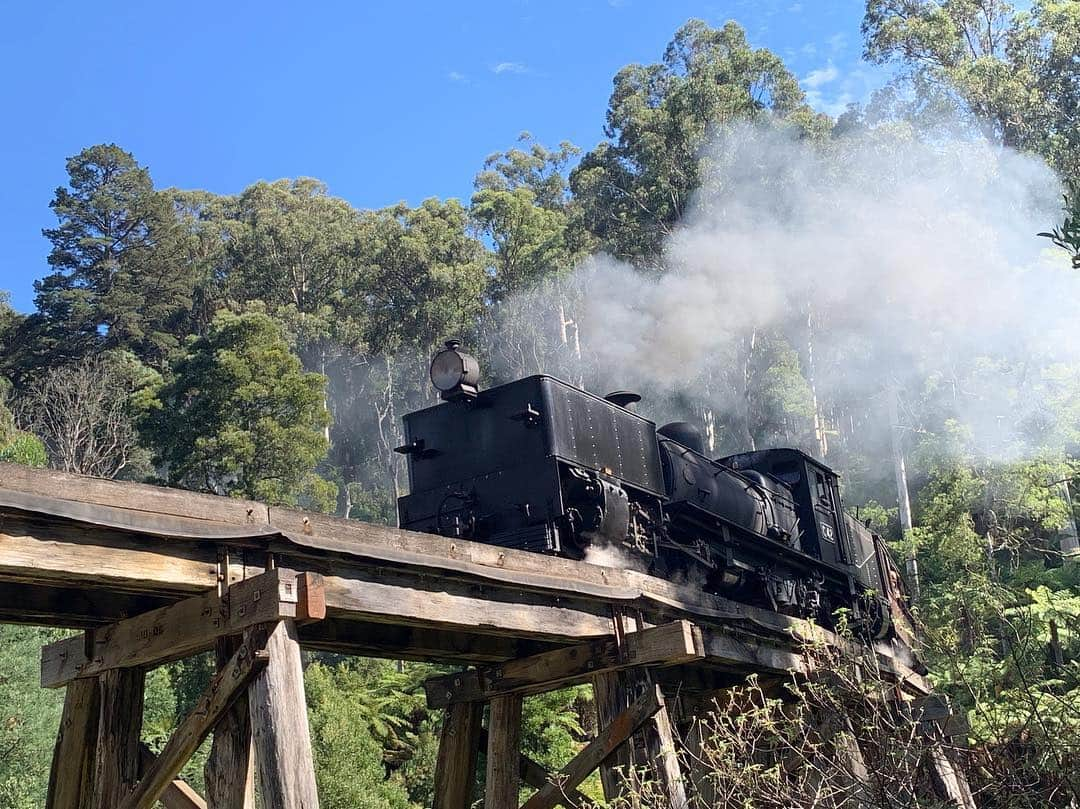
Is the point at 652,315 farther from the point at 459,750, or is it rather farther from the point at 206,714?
the point at 206,714

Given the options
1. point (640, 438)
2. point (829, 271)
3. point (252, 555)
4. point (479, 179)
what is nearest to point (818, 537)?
point (640, 438)

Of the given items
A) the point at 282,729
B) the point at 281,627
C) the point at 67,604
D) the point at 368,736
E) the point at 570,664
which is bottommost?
the point at 282,729

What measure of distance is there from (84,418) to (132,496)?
32124 mm

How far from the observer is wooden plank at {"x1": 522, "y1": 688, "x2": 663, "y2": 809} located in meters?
6.13

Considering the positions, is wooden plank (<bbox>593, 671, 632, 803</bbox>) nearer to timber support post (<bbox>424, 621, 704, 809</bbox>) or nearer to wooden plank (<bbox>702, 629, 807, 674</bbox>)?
timber support post (<bbox>424, 621, 704, 809</bbox>)

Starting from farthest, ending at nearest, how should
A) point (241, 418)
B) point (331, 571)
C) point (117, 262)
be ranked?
point (117, 262) < point (241, 418) < point (331, 571)

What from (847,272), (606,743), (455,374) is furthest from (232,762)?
(847,272)

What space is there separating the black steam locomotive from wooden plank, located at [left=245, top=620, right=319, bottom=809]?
11.8 ft

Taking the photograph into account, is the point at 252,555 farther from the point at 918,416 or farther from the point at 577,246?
the point at 577,246


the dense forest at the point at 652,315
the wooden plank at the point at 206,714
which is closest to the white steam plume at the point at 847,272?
the dense forest at the point at 652,315

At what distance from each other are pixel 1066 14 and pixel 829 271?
34.7 feet

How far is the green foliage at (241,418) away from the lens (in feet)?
89.4

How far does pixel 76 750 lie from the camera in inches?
204

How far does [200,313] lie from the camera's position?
147 feet
